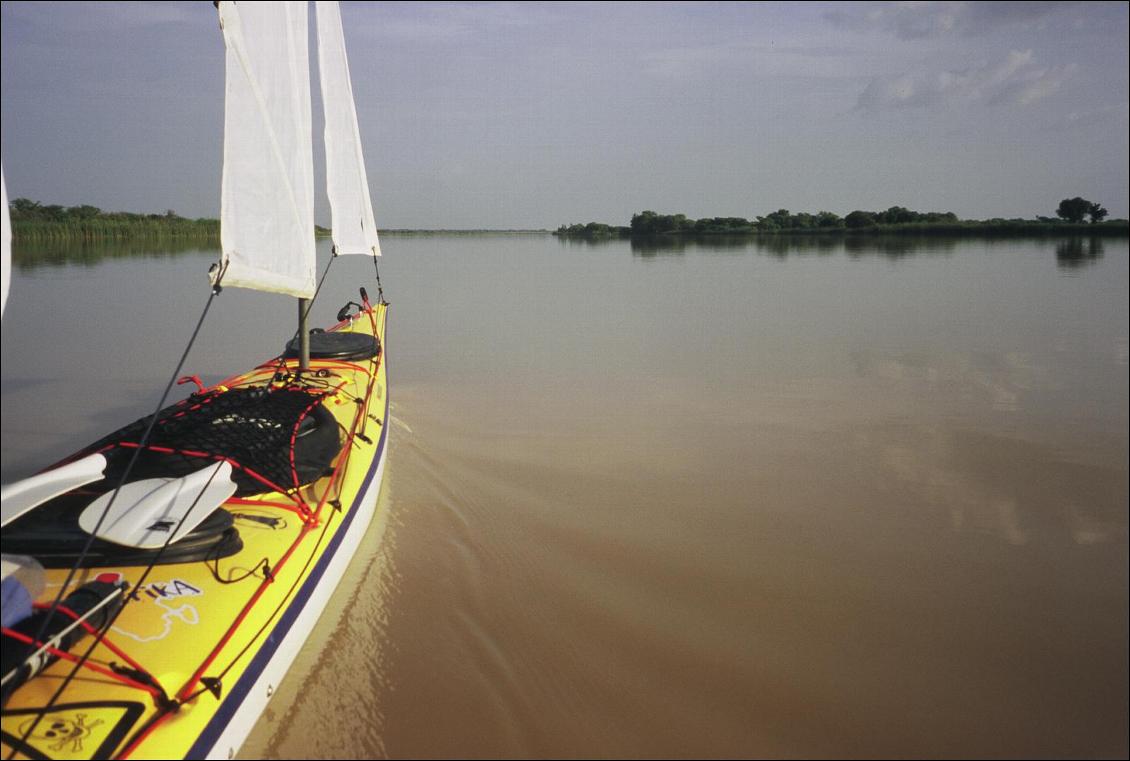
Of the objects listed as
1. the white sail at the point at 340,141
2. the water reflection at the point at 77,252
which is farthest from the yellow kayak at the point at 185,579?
the water reflection at the point at 77,252

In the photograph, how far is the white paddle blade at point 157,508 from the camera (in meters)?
3.27

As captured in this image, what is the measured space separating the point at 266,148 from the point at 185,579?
9.41ft

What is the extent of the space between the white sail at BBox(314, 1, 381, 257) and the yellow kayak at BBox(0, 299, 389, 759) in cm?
353

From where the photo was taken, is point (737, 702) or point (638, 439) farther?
point (638, 439)

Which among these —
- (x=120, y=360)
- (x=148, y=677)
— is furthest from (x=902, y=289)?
(x=148, y=677)

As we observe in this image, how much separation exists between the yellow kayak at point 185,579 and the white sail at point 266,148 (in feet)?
3.41

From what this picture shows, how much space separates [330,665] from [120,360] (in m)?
9.80

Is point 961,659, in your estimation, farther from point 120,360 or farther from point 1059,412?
point 120,360

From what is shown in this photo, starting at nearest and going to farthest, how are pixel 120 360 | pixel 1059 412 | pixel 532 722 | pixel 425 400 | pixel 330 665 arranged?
pixel 532 722
pixel 330 665
pixel 1059 412
pixel 425 400
pixel 120 360

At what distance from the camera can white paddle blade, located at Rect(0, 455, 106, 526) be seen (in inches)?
107

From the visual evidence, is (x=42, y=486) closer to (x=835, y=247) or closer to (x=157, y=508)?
(x=157, y=508)

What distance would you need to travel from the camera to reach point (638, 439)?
783cm

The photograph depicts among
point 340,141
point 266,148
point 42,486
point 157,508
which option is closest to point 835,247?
point 340,141

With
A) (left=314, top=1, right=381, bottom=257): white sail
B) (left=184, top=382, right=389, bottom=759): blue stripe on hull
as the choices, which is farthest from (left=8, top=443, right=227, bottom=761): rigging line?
(left=314, top=1, right=381, bottom=257): white sail
